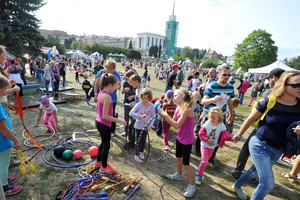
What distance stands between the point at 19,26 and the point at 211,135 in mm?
16998

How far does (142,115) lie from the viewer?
4219mm

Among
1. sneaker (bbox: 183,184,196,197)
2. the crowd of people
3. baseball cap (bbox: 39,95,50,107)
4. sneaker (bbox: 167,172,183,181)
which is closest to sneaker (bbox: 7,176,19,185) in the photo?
the crowd of people

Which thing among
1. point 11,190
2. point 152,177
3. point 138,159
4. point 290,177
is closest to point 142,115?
point 138,159

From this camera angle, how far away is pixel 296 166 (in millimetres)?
4395

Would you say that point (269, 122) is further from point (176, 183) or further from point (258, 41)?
point (258, 41)

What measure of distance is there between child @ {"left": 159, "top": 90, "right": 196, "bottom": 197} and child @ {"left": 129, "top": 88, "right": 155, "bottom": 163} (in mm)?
876

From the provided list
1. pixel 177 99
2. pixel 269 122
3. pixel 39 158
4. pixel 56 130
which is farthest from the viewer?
pixel 56 130

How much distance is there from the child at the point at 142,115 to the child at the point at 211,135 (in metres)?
1.14

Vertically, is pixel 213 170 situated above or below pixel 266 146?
below

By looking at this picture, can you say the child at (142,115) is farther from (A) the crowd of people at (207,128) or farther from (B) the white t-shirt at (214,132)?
(B) the white t-shirt at (214,132)

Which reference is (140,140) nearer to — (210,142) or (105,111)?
(105,111)

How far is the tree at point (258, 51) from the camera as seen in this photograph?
151 ft

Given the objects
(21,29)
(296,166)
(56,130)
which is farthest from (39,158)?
(21,29)

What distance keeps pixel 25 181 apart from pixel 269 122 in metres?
4.20
